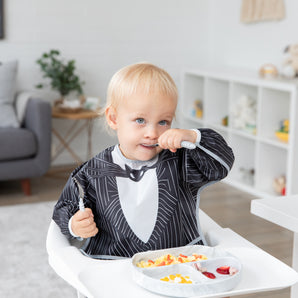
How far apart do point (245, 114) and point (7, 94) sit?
5.40ft

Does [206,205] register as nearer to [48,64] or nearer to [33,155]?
[33,155]

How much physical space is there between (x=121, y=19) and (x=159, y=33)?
1.19 ft

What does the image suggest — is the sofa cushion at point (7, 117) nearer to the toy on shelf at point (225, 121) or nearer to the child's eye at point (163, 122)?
the toy on shelf at point (225, 121)

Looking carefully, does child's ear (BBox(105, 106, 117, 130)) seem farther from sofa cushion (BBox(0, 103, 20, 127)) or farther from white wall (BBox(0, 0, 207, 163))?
white wall (BBox(0, 0, 207, 163))

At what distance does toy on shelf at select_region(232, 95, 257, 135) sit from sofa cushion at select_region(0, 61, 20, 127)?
153 centimetres

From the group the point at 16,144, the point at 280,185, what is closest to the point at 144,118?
the point at 16,144

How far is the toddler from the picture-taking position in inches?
47.9

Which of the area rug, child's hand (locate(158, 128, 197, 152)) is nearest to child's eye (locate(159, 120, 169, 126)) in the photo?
child's hand (locate(158, 128, 197, 152))

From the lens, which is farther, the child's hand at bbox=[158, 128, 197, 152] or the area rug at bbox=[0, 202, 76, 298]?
the area rug at bbox=[0, 202, 76, 298]

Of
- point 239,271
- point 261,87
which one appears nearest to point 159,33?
point 261,87

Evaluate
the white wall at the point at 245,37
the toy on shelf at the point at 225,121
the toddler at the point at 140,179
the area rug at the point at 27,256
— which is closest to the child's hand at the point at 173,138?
the toddler at the point at 140,179

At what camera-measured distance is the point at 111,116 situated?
1.33 meters

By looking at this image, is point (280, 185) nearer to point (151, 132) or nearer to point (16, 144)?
point (16, 144)

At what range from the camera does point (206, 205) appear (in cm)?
332
